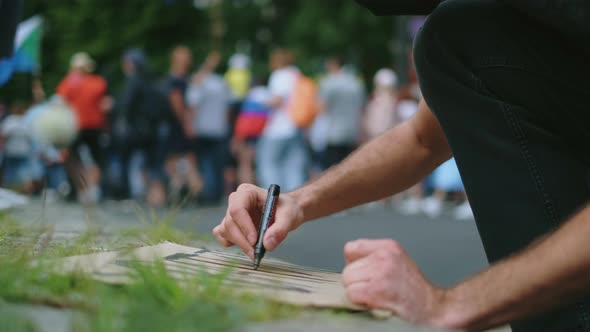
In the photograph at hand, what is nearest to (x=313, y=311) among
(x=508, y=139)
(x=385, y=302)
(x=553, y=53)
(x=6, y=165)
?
(x=385, y=302)

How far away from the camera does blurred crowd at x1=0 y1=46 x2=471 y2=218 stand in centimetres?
1172

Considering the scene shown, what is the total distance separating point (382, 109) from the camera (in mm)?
12547

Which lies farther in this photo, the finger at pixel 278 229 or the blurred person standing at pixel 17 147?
the blurred person standing at pixel 17 147

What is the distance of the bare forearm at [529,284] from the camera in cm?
146

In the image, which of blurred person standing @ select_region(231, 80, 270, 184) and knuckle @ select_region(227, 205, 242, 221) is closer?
knuckle @ select_region(227, 205, 242, 221)

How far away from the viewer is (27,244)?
1897 millimetres

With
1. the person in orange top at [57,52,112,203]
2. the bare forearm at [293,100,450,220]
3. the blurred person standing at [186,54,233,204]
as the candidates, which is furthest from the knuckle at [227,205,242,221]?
the person in orange top at [57,52,112,203]

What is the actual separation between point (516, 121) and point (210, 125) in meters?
10.5

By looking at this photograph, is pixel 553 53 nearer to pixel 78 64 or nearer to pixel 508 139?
pixel 508 139

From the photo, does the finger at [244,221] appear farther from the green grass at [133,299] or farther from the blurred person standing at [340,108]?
the blurred person standing at [340,108]

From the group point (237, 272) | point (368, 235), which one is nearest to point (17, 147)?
point (368, 235)

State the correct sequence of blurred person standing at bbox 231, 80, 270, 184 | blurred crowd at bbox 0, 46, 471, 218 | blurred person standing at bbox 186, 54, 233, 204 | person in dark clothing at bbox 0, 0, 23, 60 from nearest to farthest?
1. person in dark clothing at bbox 0, 0, 23, 60
2. blurred crowd at bbox 0, 46, 471, 218
3. blurred person standing at bbox 186, 54, 233, 204
4. blurred person standing at bbox 231, 80, 270, 184

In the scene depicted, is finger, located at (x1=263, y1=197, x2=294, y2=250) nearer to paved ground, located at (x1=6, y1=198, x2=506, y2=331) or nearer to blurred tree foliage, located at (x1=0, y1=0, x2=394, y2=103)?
paved ground, located at (x1=6, y1=198, x2=506, y2=331)

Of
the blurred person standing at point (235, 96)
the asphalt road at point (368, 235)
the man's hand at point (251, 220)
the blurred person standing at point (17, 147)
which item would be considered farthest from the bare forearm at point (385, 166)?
the blurred person standing at point (17, 147)
